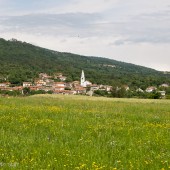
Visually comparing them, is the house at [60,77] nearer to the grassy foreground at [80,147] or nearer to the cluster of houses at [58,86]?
the cluster of houses at [58,86]

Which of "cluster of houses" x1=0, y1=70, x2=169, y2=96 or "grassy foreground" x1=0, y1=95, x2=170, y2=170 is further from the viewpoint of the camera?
"cluster of houses" x1=0, y1=70, x2=169, y2=96

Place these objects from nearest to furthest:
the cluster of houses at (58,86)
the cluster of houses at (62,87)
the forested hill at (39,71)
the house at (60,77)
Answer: the cluster of houses at (62,87)
the cluster of houses at (58,86)
the forested hill at (39,71)
the house at (60,77)

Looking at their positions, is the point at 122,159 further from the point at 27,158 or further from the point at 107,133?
the point at 107,133

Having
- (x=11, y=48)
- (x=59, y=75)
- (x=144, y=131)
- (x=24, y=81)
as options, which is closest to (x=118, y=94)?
(x=24, y=81)

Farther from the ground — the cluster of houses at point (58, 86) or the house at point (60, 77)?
the house at point (60, 77)

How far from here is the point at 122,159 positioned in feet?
25.5

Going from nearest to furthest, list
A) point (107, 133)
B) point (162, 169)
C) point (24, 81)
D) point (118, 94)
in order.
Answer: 1. point (162, 169)
2. point (107, 133)
3. point (118, 94)
4. point (24, 81)

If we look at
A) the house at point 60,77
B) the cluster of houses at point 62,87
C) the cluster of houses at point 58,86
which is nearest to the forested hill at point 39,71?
the house at point 60,77

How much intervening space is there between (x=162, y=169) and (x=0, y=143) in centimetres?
420

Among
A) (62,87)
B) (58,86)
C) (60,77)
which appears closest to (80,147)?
(58,86)

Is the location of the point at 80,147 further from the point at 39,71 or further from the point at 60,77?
the point at 39,71

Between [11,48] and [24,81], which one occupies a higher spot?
[11,48]

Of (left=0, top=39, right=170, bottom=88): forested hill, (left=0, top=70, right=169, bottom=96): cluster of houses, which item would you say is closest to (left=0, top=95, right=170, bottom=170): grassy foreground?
(left=0, top=70, right=169, bottom=96): cluster of houses

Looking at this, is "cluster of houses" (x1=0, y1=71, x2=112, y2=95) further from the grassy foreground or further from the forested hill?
the grassy foreground
